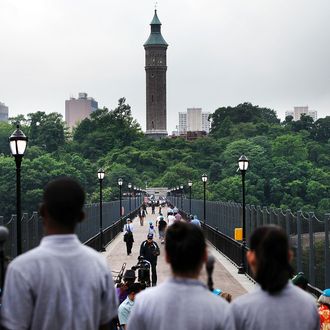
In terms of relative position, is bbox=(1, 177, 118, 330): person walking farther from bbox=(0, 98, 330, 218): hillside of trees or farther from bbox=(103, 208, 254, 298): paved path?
bbox=(0, 98, 330, 218): hillside of trees

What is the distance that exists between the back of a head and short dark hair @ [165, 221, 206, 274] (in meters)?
0.32

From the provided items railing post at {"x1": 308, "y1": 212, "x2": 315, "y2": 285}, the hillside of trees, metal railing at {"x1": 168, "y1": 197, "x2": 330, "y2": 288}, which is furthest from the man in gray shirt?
the hillside of trees

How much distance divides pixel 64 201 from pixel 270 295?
1.23 m

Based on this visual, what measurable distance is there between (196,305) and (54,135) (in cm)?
18791

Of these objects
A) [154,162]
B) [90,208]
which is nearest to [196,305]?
[90,208]

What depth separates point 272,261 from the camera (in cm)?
552

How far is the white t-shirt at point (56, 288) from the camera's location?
17.7 feet

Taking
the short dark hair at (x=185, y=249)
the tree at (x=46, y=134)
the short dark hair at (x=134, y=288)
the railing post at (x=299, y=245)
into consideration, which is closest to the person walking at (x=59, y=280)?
the short dark hair at (x=185, y=249)

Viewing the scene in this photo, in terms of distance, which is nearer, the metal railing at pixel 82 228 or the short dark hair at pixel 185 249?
the short dark hair at pixel 185 249

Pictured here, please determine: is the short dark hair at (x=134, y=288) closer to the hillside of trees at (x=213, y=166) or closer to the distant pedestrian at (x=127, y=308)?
the distant pedestrian at (x=127, y=308)

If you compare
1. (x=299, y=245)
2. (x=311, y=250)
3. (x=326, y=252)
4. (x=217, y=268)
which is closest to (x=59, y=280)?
(x=326, y=252)

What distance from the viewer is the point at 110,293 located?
5.78 m

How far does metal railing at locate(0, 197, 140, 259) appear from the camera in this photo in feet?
64.6

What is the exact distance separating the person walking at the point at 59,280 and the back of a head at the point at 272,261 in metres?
0.85
